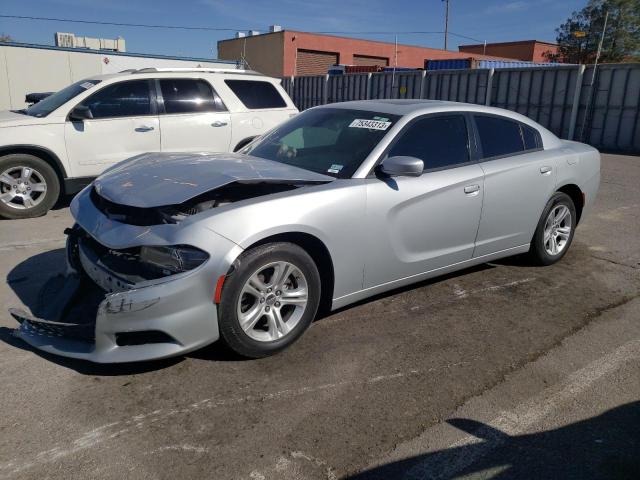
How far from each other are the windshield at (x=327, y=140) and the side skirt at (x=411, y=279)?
84 cm

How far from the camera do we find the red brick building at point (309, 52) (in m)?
39.7

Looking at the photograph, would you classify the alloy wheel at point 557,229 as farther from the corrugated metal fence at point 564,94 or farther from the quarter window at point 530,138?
the corrugated metal fence at point 564,94

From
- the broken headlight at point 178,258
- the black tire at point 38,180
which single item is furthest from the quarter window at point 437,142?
the black tire at point 38,180

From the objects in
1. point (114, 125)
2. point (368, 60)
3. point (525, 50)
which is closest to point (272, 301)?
point (114, 125)

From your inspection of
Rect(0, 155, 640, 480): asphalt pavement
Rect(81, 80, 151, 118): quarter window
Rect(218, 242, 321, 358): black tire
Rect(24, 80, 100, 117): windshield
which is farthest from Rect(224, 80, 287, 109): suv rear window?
Rect(218, 242, 321, 358): black tire

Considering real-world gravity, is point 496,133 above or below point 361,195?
above

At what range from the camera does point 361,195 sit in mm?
3660

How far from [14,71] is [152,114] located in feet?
39.5

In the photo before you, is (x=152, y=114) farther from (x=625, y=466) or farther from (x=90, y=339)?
(x=625, y=466)

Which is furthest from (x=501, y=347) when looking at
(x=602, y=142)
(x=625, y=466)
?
(x=602, y=142)

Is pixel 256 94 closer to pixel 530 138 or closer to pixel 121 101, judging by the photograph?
pixel 121 101

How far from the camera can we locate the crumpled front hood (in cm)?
329

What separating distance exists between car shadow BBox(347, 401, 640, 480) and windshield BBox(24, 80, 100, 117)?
6319 mm

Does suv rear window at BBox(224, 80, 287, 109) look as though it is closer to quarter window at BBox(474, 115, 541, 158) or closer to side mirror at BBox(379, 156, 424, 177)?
quarter window at BBox(474, 115, 541, 158)
